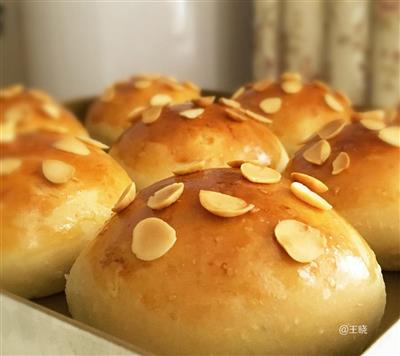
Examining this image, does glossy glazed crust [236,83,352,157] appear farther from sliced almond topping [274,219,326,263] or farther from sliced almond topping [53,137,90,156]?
sliced almond topping [274,219,326,263]

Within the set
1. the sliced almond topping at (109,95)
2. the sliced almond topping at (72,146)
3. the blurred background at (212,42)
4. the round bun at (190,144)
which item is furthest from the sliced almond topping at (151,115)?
the blurred background at (212,42)

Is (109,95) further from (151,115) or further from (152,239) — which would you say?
(152,239)

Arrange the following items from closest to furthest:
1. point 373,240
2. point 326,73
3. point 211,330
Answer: point 211,330 < point 373,240 < point 326,73

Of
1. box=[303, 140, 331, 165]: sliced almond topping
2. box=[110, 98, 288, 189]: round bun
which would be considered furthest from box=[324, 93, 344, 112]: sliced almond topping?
box=[303, 140, 331, 165]: sliced almond topping

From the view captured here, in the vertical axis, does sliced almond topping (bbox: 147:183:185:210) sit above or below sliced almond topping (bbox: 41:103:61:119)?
above

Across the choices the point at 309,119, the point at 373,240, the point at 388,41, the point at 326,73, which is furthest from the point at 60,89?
the point at 373,240

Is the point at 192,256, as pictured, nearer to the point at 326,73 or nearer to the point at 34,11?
the point at 326,73

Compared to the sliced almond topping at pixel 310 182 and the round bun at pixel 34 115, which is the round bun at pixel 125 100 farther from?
the sliced almond topping at pixel 310 182
